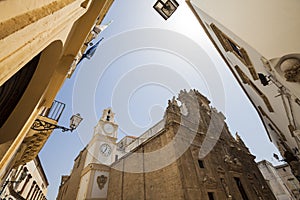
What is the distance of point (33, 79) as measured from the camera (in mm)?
3150

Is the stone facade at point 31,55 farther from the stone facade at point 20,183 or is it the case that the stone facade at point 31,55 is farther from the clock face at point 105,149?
the clock face at point 105,149

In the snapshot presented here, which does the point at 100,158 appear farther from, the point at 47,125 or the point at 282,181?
the point at 282,181

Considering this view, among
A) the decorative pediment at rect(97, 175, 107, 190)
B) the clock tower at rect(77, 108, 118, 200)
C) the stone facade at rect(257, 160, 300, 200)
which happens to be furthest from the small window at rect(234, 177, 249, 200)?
the stone facade at rect(257, 160, 300, 200)

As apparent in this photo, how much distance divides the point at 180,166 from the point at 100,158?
14.2m

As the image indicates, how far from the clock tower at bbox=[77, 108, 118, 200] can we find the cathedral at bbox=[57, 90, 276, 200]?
0.29 ft

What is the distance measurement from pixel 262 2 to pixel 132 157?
15395 mm

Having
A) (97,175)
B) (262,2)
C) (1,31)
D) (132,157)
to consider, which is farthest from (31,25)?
(97,175)

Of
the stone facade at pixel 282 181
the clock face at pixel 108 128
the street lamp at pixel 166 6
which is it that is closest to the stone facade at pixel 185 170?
the clock face at pixel 108 128

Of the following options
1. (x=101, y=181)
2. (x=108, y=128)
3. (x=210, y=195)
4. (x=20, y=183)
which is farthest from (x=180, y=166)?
(x=108, y=128)

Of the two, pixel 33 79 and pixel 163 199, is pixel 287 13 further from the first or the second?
pixel 163 199

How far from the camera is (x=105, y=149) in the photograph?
21.9m

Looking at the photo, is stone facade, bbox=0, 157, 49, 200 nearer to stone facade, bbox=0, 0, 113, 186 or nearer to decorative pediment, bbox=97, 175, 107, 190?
stone facade, bbox=0, 0, 113, 186

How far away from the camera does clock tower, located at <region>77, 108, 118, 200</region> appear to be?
1738cm

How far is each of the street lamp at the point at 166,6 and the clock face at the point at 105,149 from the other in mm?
20847
